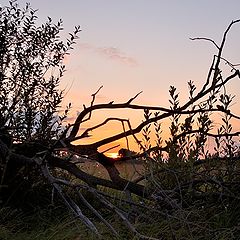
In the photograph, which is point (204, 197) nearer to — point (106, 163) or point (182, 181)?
point (182, 181)

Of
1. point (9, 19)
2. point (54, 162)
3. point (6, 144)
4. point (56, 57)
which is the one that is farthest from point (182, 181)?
point (9, 19)

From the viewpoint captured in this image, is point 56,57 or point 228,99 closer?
point 228,99

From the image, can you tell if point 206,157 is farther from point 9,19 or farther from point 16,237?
point 9,19

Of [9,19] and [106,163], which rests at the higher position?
[9,19]

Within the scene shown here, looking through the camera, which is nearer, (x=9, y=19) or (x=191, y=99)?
(x=191, y=99)

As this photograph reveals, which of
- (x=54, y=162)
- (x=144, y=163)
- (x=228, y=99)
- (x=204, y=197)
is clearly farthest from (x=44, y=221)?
(x=228, y=99)

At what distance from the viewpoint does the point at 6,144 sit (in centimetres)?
534

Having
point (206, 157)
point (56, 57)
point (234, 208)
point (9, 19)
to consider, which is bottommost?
point (234, 208)

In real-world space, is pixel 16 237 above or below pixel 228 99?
below

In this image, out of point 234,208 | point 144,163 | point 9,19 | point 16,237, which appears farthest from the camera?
point 9,19

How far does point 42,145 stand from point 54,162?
309mm

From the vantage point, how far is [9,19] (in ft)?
19.9

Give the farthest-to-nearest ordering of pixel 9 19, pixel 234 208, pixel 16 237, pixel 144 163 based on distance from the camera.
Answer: pixel 9 19 → pixel 144 163 → pixel 234 208 → pixel 16 237

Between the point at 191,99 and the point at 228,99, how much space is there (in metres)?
0.31
